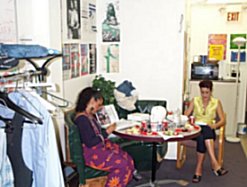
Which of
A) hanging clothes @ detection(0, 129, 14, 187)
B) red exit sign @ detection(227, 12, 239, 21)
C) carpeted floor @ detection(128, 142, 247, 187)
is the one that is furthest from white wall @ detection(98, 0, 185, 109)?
hanging clothes @ detection(0, 129, 14, 187)

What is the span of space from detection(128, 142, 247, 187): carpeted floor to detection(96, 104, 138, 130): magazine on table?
0.75 m

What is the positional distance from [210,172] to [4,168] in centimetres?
308

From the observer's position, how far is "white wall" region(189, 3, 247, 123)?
5969 mm

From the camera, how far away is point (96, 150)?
2967 mm

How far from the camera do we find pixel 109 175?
9.70 ft

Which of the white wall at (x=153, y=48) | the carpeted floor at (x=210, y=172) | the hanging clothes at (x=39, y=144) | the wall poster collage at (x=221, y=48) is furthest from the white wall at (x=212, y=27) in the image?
the hanging clothes at (x=39, y=144)

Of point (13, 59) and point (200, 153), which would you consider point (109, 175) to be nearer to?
point (200, 153)

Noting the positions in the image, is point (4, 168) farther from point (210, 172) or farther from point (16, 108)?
point (210, 172)

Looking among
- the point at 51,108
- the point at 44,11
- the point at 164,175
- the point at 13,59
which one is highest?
the point at 44,11

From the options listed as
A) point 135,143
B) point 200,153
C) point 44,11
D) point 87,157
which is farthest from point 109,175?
point 44,11

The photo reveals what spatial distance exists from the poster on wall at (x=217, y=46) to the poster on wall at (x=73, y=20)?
3228 mm

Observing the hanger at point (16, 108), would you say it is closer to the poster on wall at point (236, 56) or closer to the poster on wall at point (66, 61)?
the poster on wall at point (66, 61)

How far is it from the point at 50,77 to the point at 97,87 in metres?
1.15

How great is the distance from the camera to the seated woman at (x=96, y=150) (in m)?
2.93
